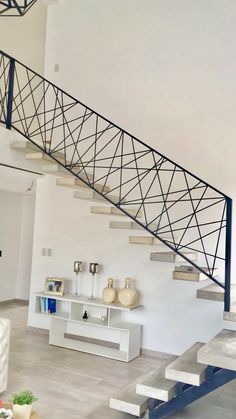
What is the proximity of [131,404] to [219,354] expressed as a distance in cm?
84

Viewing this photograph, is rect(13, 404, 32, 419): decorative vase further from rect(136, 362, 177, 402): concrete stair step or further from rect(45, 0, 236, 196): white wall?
rect(45, 0, 236, 196): white wall

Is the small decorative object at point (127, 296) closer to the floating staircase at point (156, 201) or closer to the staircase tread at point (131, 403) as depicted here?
the floating staircase at point (156, 201)

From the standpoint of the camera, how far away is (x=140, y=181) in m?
4.89

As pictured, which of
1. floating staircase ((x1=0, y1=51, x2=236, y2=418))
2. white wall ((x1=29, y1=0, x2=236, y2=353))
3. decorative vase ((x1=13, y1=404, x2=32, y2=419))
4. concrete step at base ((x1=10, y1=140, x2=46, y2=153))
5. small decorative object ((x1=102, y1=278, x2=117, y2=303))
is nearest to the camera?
decorative vase ((x1=13, y1=404, x2=32, y2=419))

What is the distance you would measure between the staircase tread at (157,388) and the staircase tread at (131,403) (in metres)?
0.08

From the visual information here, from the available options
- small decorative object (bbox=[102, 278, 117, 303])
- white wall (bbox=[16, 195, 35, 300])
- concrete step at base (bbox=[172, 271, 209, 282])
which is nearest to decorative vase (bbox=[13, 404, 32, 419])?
concrete step at base (bbox=[172, 271, 209, 282])

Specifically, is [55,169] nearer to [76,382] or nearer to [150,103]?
[150,103]

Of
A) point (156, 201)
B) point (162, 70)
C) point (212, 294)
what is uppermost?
point (162, 70)

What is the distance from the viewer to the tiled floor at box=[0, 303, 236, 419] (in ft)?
10.7

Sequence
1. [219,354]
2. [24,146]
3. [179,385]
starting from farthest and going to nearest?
[24,146] < [179,385] < [219,354]

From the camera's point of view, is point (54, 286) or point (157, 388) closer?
point (157, 388)

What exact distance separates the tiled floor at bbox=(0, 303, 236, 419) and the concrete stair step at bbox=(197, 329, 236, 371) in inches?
27.2

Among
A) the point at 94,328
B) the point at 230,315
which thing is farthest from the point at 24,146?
the point at 230,315

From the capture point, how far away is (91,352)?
480 centimetres
